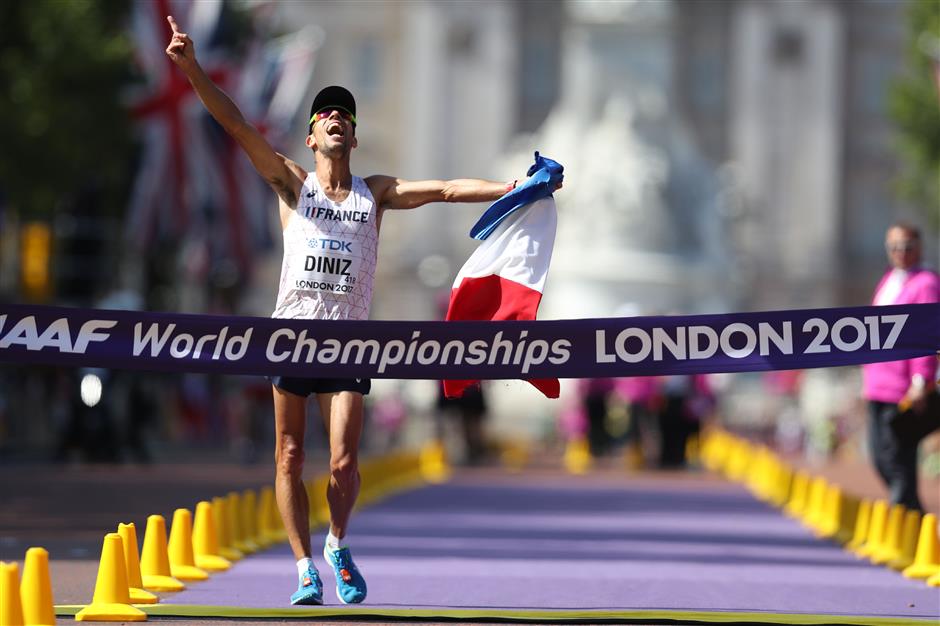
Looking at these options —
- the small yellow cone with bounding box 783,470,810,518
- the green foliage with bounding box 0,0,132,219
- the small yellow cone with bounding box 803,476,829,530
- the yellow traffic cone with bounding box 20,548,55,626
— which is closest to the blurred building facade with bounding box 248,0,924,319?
the green foliage with bounding box 0,0,132,219

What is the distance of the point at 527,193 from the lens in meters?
11.4

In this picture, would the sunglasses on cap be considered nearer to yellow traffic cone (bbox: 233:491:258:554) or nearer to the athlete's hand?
the athlete's hand

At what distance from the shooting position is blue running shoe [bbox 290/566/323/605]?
1090 cm

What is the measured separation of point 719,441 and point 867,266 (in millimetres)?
68452

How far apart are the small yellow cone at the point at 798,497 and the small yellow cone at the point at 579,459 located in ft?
34.9

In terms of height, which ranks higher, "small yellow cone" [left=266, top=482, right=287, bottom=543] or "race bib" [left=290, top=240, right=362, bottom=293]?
"small yellow cone" [left=266, top=482, right=287, bottom=543]

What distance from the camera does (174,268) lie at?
56656mm

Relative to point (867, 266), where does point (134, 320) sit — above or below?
below

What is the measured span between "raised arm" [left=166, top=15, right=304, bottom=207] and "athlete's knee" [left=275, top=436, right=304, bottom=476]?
1.05 m

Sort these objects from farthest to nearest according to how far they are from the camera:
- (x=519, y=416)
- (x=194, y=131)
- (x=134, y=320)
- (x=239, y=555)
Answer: (x=519, y=416) → (x=194, y=131) → (x=239, y=555) → (x=134, y=320)

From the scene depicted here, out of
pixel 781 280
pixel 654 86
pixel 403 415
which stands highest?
pixel 781 280

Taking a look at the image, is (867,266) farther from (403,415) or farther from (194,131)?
(194,131)

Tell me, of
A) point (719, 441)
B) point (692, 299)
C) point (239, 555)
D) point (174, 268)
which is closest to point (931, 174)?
point (692, 299)

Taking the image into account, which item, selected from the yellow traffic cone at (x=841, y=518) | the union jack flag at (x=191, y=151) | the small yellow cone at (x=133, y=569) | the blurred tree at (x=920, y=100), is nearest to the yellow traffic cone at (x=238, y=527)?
the small yellow cone at (x=133, y=569)
